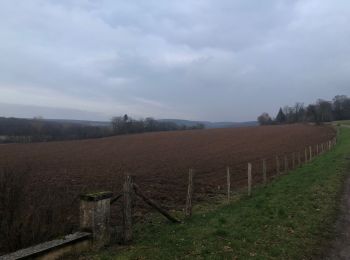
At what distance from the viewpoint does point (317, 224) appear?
35.6 ft

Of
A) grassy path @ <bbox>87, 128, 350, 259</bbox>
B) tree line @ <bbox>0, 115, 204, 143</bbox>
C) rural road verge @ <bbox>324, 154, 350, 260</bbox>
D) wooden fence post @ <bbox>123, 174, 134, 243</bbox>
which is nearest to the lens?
grassy path @ <bbox>87, 128, 350, 259</bbox>

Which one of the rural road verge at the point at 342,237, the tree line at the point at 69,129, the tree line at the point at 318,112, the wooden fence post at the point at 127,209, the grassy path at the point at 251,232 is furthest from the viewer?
the tree line at the point at 318,112

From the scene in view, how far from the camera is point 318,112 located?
152 m

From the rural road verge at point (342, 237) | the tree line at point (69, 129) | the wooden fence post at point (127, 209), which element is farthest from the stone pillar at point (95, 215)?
the tree line at point (69, 129)

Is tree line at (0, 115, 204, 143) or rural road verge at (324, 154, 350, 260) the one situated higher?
tree line at (0, 115, 204, 143)

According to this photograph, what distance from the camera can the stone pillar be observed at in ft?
27.8

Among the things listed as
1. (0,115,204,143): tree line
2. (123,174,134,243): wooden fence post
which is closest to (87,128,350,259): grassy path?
(123,174,134,243): wooden fence post

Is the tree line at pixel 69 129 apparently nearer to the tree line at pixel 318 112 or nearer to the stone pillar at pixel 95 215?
the tree line at pixel 318 112

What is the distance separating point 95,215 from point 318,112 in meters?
154

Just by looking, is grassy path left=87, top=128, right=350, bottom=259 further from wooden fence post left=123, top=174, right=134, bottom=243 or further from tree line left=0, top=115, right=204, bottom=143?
tree line left=0, top=115, right=204, bottom=143

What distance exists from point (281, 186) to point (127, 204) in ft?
33.5

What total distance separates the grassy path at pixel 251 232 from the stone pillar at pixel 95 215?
0.36m

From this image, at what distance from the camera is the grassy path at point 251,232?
8172 millimetres

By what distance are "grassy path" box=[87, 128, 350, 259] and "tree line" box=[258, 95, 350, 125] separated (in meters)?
132
